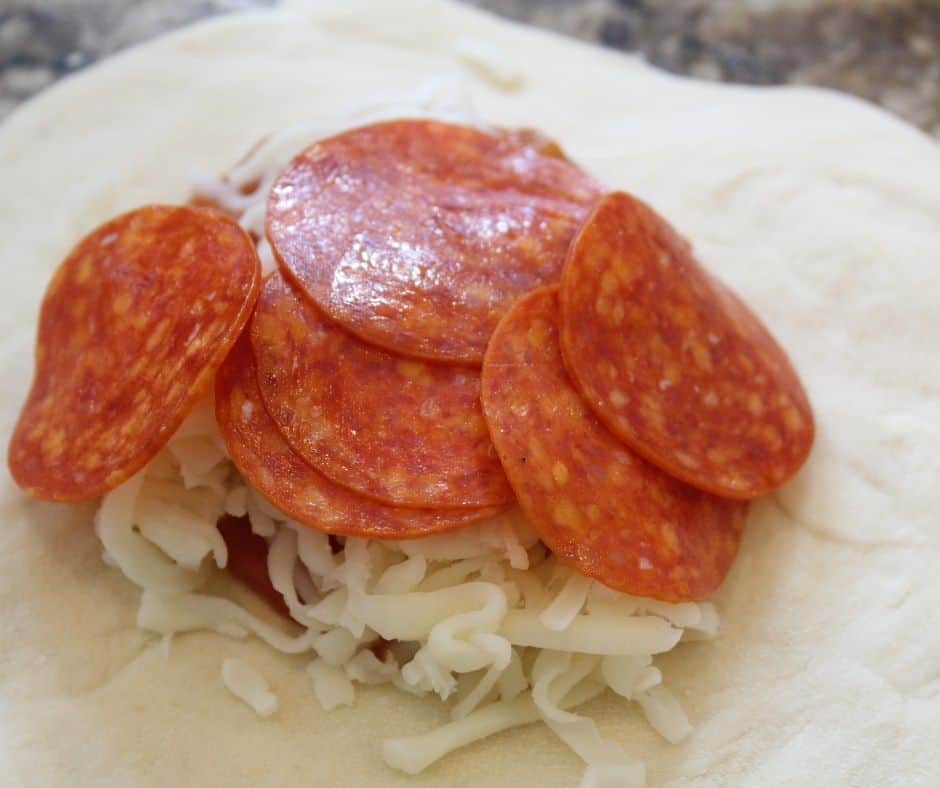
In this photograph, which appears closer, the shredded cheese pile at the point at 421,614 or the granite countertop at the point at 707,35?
the shredded cheese pile at the point at 421,614

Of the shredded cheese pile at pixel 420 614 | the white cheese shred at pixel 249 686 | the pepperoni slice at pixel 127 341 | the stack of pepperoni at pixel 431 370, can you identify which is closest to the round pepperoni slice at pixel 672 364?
the stack of pepperoni at pixel 431 370

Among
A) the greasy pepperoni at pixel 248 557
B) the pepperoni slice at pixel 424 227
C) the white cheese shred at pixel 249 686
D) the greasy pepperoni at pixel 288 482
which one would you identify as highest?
the pepperoni slice at pixel 424 227

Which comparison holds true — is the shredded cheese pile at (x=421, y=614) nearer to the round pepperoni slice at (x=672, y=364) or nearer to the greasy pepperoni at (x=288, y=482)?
the greasy pepperoni at (x=288, y=482)

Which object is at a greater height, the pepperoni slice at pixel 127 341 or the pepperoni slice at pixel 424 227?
the pepperoni slice at pixel 424 227

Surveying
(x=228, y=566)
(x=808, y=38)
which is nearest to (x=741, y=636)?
(x=228, y=566)

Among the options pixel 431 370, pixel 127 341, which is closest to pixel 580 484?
pixel 431 370

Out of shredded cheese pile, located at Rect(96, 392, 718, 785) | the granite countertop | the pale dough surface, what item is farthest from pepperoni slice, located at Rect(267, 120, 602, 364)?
the granite countertop
